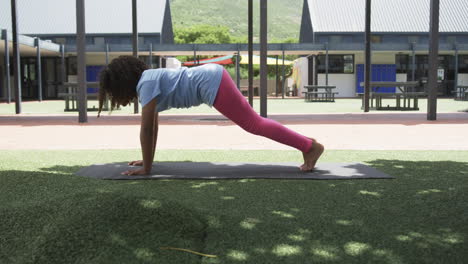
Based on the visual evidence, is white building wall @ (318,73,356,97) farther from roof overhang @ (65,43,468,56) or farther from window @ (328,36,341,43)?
window @ (328,36,341,43)

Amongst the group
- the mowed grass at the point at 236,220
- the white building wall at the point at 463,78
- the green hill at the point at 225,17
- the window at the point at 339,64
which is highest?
the green hill at the point at 225,17

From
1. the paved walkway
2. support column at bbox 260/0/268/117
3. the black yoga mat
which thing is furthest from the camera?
support column at bbox 260/0/268/117

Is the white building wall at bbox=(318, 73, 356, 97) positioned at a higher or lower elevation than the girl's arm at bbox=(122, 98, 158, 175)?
higher

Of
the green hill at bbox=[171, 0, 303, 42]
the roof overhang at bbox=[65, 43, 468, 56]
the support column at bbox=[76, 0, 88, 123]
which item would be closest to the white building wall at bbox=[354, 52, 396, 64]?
the roof overhang at bbox=[65, 43, 468, 56]

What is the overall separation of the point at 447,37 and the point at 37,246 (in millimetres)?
30953

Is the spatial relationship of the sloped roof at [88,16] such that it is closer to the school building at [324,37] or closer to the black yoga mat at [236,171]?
the school building at [324,37]

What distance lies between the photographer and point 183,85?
3707mm

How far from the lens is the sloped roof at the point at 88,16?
2904 centimetres

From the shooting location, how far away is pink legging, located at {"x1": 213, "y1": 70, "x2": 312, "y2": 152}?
12.3ft

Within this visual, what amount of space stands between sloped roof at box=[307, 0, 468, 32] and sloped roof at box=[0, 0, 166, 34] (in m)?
9.83

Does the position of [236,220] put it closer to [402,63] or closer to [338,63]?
[338,63]

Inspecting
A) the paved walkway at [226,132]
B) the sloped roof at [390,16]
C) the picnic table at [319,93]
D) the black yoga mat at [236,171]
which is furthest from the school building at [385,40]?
the black yoga mat at [236,171]

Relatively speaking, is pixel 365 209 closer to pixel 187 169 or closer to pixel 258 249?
pixel 258 249

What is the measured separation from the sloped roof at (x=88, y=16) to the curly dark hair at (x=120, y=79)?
2589 cm
